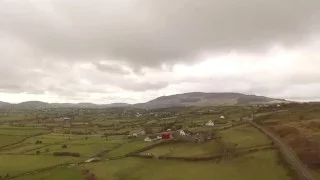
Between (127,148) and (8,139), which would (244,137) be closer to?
(127,148)

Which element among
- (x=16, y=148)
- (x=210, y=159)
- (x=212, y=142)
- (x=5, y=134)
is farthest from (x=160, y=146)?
(x=5, y=134)

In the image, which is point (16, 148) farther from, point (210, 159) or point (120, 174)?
point (210, 159)

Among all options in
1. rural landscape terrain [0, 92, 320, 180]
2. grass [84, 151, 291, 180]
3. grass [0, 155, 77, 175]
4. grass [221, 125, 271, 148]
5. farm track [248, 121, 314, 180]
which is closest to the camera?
farm track [248, 121, 314, 180]

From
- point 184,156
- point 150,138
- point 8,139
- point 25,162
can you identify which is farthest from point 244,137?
point 8,139

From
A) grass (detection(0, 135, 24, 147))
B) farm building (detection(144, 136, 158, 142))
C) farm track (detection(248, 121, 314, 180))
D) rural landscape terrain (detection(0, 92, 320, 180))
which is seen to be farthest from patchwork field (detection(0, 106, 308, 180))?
grass (detection(0, 135, 24, 147))

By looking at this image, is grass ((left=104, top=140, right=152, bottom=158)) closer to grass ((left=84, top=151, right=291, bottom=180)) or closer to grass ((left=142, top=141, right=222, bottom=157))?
grass ((left=142, top=141, right=222, bottom=157))

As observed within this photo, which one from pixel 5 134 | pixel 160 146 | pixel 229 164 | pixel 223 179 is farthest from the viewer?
pixel 5 134

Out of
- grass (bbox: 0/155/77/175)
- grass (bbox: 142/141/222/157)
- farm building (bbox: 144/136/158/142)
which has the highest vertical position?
farm building (bbox: 144/136/158/142)
